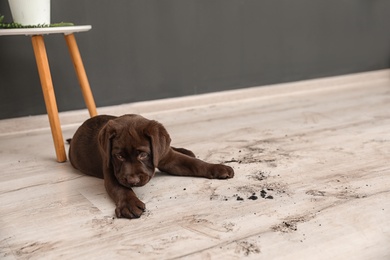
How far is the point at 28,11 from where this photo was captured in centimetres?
206

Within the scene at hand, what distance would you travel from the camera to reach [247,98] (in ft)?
11.0

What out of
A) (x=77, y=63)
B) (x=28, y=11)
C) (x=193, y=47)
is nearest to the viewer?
(x=28, y=11)

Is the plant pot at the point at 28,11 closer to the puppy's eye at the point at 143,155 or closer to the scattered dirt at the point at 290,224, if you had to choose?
the puppy's eye at the point at 143,155

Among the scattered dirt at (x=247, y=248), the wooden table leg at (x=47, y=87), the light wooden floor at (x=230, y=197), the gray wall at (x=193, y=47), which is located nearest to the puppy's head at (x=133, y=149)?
the light wooden floor at (x=230, y=197)

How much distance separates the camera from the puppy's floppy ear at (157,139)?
5.16 ft

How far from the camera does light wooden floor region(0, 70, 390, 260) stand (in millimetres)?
1306

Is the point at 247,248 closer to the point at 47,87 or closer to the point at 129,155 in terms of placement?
the point at 129,155

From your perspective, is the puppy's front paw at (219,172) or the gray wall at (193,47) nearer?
the puppy's front paw at (219,172)

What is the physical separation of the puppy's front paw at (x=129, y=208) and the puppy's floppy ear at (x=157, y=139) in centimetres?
14

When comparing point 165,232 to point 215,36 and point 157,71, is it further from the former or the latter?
point 215,36

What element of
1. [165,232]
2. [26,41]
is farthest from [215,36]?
[165,232]

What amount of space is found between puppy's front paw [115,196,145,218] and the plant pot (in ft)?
3.18

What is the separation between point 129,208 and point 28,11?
1.03 meters

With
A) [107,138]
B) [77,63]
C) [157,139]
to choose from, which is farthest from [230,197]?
[77,63]
